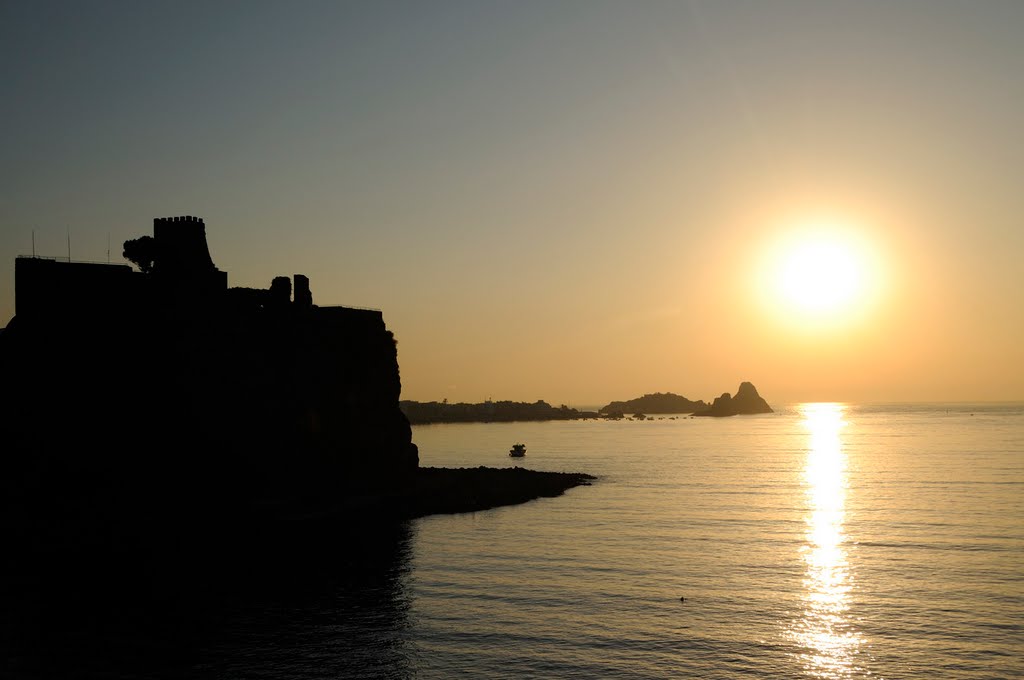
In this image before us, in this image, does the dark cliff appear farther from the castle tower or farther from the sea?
the sea

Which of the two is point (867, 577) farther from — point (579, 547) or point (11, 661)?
point (11, 661)

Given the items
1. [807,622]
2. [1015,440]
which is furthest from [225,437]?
[1015,440]

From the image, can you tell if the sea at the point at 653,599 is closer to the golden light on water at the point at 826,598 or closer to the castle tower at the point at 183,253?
the golden light on water at the point at 826,598

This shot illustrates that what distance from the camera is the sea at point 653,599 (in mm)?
30359

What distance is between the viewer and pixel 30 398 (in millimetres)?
54469

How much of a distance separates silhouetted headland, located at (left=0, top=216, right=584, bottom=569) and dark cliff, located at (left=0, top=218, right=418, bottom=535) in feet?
0.33

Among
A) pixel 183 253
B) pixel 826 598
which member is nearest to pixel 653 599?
pixel 826 598

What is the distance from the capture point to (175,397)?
203 ft

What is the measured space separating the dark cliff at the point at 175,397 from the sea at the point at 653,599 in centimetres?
1236

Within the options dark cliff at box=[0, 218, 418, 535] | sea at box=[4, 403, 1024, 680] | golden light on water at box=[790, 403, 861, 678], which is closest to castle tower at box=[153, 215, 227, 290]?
dark cliff at box=[0, 218, 418, 535]

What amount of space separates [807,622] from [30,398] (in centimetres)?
4819

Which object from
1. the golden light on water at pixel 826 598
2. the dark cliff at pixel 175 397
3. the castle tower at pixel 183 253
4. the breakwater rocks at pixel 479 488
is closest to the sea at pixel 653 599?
the golden light on water at pixel 826 598

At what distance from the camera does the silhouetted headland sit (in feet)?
179

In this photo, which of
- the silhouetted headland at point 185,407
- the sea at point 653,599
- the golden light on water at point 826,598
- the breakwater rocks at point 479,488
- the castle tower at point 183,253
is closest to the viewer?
the sea at point 653,599
